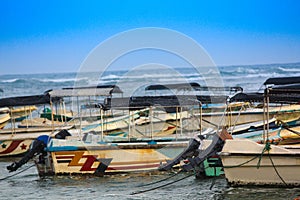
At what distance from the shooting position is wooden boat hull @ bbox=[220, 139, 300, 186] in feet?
38.2

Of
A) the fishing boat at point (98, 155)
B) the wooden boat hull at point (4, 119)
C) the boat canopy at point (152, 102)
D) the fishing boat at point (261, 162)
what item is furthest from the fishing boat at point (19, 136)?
the fishing boat at point (261, 162)

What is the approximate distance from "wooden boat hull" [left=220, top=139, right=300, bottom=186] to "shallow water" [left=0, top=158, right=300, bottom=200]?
0.21 meters

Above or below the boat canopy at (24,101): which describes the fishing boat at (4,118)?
below

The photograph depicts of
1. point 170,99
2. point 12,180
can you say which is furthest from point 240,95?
point 12,180

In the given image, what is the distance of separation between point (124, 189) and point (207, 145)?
231cm

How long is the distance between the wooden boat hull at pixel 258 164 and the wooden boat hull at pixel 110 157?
9.44 feet

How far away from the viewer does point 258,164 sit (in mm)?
11805

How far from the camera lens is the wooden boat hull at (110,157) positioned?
14.6 metres

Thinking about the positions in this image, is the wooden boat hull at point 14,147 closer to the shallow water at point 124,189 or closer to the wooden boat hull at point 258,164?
the shallow water at point 124,189

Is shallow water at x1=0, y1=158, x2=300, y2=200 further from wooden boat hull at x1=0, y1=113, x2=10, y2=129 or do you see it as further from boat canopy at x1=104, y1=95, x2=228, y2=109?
wooden boat hull at x1=0, y1=113, x2=10, y2=129

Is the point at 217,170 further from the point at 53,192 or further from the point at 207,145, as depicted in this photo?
the point at 53,192

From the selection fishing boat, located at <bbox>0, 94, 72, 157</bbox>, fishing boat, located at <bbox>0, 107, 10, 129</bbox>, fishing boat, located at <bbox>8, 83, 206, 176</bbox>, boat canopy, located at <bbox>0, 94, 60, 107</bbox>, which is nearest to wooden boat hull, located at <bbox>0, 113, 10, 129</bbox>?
fishing boat, located at <bbox>0, 107, 10, 129</bbox>

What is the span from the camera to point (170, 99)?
15773mm

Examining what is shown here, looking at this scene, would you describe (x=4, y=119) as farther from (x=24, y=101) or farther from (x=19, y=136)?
(x=24, y=101)
